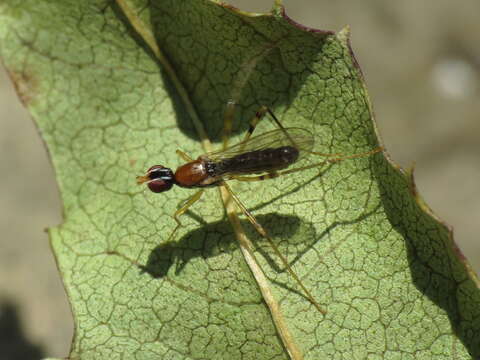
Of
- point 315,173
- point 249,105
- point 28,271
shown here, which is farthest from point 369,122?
point 28,271

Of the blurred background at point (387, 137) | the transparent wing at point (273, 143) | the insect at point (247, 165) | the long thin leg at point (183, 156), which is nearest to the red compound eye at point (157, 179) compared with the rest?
the insect at point (247, 165)

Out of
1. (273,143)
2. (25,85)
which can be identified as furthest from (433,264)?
(25,85)

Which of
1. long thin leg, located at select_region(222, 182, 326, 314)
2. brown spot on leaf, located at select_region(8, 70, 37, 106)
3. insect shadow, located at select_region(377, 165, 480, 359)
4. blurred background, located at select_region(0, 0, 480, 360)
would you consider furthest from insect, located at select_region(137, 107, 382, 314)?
blurred background, located at select_region(0, 0, 480, 360)

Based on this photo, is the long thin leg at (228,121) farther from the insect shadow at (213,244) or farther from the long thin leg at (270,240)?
the insect shadow at (213,244)

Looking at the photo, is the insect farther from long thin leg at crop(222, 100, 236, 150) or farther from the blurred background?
the blurred background

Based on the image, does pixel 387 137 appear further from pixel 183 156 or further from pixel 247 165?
pixel 183 156
